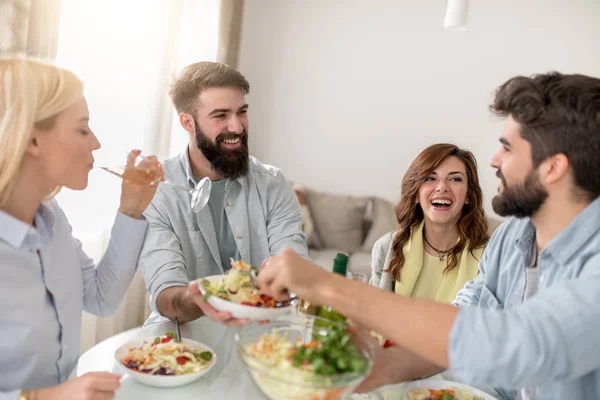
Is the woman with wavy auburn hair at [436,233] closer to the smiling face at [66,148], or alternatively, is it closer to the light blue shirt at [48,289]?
the light blue shirt at [48,289]

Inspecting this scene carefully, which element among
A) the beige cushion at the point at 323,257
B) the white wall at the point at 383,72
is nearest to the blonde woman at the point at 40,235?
the beige cushion at the point at 323,257

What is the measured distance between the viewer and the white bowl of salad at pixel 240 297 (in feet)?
4.41

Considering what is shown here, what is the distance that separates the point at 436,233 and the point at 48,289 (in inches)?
81.2

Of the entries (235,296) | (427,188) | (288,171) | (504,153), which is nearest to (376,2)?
(288,171)

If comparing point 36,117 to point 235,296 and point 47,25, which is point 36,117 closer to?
point 235,296

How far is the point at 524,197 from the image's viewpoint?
1.45 m

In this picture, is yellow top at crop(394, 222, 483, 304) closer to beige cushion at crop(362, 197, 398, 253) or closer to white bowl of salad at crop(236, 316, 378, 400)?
white bowl of salad at crop(236, 316, 378, 400)

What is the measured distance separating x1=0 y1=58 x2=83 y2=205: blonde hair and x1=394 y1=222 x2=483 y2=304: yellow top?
1.96 metres

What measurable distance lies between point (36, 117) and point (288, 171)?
163 inches

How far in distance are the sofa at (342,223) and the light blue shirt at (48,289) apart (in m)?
3.07

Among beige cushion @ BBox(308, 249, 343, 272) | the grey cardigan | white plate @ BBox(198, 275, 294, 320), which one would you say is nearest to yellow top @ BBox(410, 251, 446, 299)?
the grey cardigan

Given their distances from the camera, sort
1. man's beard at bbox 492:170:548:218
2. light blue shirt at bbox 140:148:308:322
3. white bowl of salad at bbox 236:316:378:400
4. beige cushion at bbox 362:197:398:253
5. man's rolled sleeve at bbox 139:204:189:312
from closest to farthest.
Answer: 1. white bowl of salad at bbox 236:316:378:400
2. man's beard at bbox 492:170:548:218
3. man's rolled sleeve at bbox 139:204:189:312
4. light blue shirt at bbox 140:148:308:322
5. beige cushion at bbox 362:197:398:253

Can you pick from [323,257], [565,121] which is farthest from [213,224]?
[323,257]

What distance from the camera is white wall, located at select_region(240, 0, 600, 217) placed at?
190 inches
